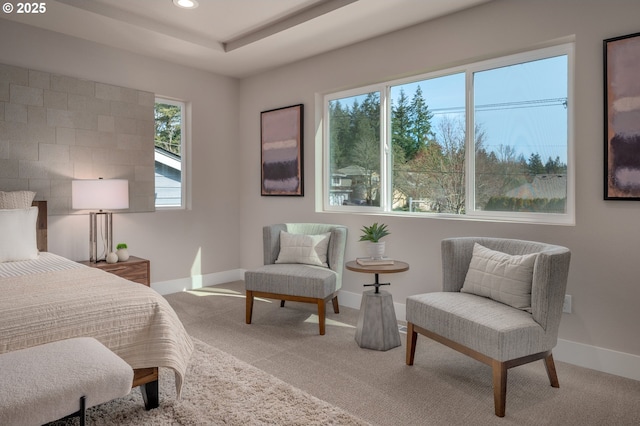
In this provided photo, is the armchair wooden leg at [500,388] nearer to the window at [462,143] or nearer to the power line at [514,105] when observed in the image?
the window at [462,143]

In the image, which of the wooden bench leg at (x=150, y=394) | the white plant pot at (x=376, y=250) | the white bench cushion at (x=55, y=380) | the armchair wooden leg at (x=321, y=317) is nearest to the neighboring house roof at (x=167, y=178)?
the armchair wooden leg at (x=321, y=317)

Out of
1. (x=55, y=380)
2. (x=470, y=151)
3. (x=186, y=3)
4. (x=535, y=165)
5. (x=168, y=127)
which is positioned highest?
(x=186, y=3)

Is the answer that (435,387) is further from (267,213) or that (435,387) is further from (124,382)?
(267,213)

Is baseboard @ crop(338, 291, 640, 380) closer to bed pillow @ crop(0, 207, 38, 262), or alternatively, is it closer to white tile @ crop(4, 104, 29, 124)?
bed pillow @ crop(0, 207, 38, 262)

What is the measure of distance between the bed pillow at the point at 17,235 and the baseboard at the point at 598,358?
3.76 meters

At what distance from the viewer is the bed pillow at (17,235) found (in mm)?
2955

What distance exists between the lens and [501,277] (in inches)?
101

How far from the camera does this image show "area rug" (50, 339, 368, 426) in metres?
2.06

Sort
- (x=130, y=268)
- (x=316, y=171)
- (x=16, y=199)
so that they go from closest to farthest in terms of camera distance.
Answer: (x=16, y=199) < (x=130, y=268) < (x=316, y=171)

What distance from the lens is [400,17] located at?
3436 millimetres

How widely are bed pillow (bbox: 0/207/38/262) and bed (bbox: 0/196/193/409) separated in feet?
2.25

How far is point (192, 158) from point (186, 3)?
6.09ft

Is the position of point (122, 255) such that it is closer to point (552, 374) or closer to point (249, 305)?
point (249, 305)

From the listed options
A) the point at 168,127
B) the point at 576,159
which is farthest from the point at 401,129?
the point at 168,127
